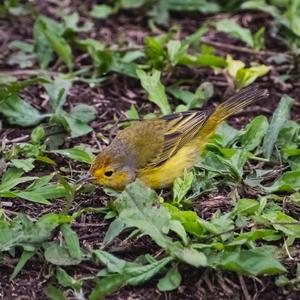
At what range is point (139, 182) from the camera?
4602mm

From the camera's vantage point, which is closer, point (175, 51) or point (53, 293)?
point (53, 293)

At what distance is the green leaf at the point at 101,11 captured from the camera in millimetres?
7754

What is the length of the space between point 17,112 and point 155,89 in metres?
1.10

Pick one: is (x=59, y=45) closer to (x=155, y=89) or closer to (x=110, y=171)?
(x=155, y=89)

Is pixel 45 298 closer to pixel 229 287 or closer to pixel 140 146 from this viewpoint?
pixel 229 287

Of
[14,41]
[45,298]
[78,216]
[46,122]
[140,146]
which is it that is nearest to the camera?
[45,298]

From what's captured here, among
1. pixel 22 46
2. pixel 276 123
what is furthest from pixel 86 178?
pixel 22 46

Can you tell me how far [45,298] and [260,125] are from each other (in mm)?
2304

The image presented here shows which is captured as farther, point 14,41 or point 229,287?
point 14,41

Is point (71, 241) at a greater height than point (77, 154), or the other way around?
point (71, 241)

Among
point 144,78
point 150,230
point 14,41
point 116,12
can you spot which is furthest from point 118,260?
point 116,12

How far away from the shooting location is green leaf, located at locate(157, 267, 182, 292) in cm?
425

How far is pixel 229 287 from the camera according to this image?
436cm

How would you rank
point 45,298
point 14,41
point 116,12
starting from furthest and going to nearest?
point 116,12, point 14,41, point 45,298
